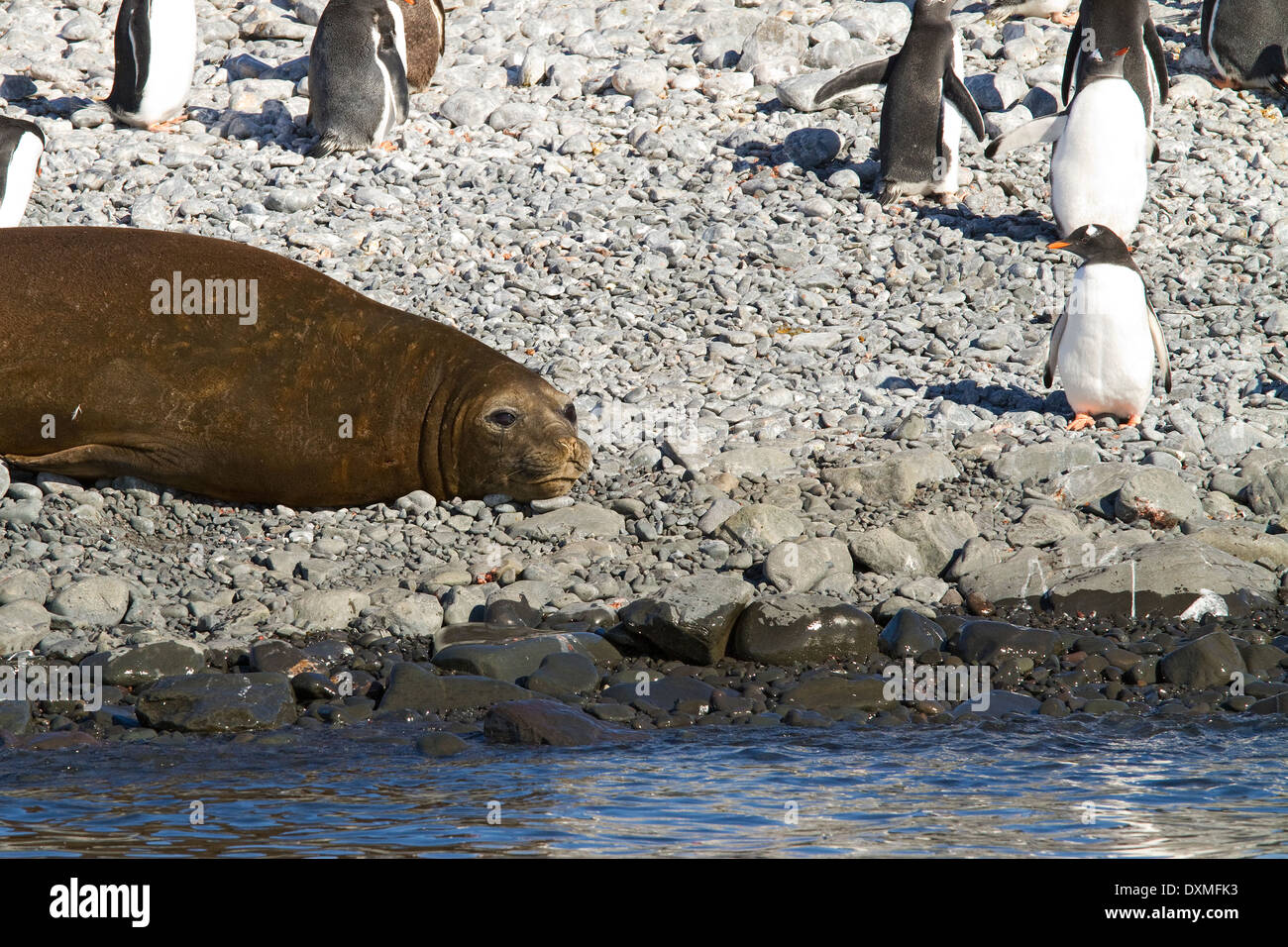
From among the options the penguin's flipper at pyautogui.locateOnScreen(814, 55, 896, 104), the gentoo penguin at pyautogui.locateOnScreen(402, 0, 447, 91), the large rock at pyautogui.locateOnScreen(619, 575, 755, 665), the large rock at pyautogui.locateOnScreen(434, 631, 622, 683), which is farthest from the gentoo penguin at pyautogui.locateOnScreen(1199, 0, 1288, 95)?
the large rock at pyautogui.locateOnScreen(434, 631, 622, 683)

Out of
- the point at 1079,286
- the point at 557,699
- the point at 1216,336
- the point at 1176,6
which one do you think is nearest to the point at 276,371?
the point at 557,699

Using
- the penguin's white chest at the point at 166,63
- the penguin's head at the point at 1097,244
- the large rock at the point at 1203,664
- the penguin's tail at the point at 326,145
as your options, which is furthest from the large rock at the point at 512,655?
the penguin's white chest at the point at 166,63

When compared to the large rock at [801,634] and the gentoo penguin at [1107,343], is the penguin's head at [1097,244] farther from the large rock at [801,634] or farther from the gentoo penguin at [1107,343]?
the large rock at [801,634]

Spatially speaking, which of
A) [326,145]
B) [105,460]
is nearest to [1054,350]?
[105,460]

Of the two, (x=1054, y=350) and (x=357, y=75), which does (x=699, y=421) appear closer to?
(x=1054, y=350)

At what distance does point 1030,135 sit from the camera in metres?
9.95

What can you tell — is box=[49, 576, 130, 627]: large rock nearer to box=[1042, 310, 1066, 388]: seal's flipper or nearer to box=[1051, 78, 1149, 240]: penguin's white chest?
box=[1042, 310, 1066, 388]: seal's flipper

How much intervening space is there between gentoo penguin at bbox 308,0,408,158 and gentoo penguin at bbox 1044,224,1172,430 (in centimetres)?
557

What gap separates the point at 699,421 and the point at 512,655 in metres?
2.46

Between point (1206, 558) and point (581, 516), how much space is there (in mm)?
2572

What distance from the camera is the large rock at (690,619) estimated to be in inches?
207

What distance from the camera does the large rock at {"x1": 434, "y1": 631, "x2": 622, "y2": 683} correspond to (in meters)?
5.06
